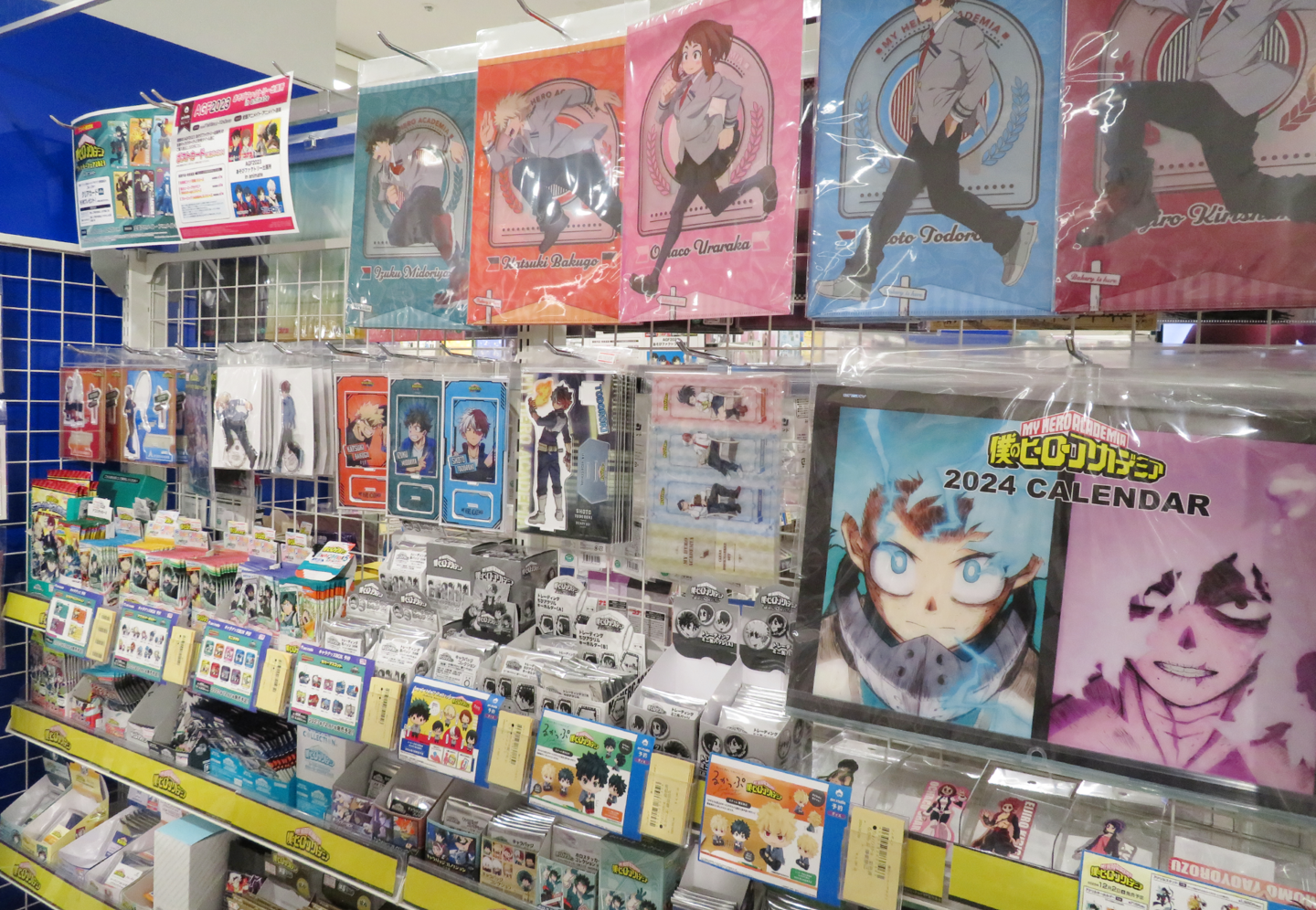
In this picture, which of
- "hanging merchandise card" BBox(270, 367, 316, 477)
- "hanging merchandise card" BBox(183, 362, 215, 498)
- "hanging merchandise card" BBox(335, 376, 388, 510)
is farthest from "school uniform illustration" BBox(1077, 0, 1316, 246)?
"hanging merchandise card" BBox(183, 362, 215, 498)

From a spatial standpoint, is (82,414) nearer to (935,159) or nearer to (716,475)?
(716,475)

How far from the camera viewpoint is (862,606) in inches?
49.1

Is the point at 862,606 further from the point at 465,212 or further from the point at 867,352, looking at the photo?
the point at 465,212

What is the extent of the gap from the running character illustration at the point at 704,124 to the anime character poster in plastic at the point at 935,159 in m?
0.14

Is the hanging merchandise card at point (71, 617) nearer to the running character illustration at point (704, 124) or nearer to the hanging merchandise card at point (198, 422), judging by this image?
the hanging merchandise card at point (198, 422)

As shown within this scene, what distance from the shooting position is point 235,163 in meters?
2.11

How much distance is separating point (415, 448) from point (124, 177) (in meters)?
1.47

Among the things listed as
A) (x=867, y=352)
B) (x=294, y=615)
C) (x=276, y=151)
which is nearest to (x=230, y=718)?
(x=294, y=615)

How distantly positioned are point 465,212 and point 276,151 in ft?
2.16

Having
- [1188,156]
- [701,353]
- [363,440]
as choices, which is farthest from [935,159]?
[363,440]

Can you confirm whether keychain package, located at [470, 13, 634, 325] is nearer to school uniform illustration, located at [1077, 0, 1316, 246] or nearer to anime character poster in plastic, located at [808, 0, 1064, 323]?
anime character poster in plastic, located at [808, 0, 1064, 323]

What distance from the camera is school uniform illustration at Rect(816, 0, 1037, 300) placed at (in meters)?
1.13

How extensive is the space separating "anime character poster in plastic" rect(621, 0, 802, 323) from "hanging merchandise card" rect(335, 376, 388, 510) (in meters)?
0.80

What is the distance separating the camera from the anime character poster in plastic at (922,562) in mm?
1151
